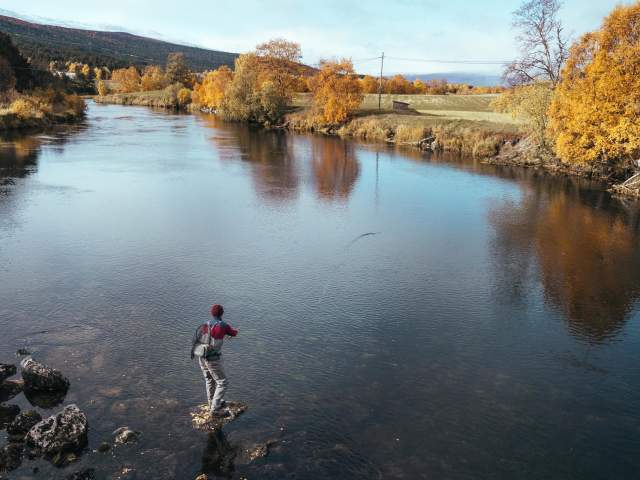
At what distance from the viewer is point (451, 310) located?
14.9m

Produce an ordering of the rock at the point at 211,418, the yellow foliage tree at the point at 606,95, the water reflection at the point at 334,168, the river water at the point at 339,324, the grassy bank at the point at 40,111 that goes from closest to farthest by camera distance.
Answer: the river water at the point at 339,324 < the rock at the point at 211,418 < the yellow foliage tree at the point at 606,95 < the water reflection at the point at 334,168 < the grassy bank at the point at 40,111

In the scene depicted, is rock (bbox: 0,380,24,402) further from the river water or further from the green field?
the green field

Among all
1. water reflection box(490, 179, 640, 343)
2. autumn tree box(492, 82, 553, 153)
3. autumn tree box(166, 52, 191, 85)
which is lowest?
water reflection box(490, 179, 640, 343)

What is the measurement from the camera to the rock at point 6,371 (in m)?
10.6

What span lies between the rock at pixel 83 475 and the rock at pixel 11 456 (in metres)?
1.00

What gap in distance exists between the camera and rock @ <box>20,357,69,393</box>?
1024cm

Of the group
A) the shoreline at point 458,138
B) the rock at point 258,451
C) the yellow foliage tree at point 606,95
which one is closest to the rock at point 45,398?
the rock at point 258,451

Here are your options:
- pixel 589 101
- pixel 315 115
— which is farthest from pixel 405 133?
pixel 589 101

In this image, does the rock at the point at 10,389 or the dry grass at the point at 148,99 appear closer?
the rock at the point at 10,389

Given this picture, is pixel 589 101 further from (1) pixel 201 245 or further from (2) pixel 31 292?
(2) pixel 31 292

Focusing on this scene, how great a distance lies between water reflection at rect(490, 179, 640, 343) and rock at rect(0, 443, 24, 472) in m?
13.0

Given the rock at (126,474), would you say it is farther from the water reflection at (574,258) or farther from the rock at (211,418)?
the water reflection at (574,258)

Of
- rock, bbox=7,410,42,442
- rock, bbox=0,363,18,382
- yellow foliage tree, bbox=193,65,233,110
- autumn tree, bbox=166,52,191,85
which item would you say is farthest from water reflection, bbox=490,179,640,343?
autumn tree, bbox=166,52,191,85

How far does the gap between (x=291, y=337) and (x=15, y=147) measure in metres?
40.0
